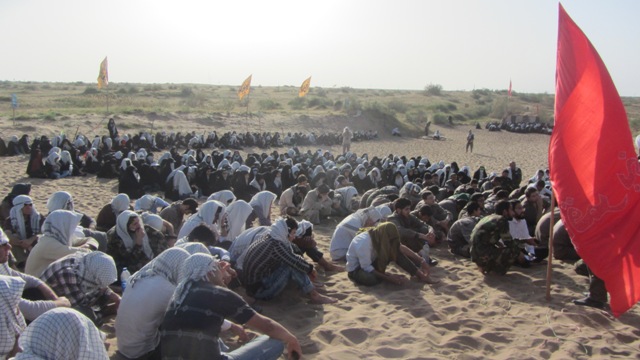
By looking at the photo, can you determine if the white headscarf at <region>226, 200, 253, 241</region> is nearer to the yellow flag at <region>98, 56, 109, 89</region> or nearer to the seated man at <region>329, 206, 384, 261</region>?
the seated man at <region>329, 206, 384, 261</region>

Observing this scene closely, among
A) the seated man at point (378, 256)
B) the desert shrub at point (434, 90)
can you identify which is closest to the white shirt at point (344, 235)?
the seated man at point (378, 256)

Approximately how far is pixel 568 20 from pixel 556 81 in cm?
61

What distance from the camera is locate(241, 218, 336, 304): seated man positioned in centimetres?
503

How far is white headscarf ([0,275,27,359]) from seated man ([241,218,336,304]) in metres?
2.31

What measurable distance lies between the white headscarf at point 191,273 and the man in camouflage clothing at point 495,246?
3661mm

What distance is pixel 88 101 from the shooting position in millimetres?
36469

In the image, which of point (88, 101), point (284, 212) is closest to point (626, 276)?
point (284, 212)

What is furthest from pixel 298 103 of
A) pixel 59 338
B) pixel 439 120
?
pixel 59 338

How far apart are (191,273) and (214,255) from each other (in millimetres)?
1721

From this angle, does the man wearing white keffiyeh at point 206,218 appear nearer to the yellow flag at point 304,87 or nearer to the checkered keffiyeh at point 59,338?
the checkered keffiyeh at point 59,338

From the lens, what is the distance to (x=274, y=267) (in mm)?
5098

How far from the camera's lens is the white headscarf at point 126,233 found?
207 inches

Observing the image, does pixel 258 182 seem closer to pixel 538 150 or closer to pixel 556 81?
pixel 556 81

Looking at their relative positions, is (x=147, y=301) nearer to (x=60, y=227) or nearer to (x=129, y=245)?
(x=60, y=227)
